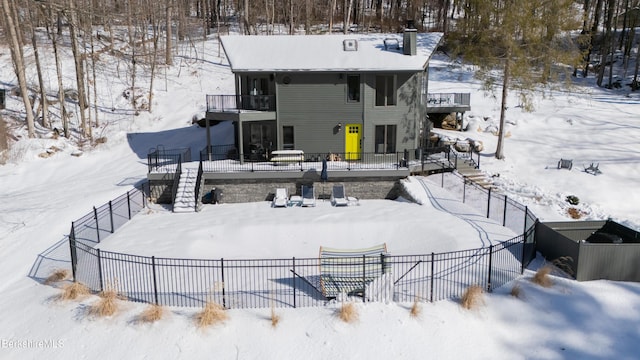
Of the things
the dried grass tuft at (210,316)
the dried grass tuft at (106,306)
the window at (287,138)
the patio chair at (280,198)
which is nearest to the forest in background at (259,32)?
the dried grass tuft at (106,306)

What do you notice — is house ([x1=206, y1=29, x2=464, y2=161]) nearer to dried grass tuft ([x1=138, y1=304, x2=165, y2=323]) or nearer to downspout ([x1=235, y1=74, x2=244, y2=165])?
downspout ([x1=235, y1=74, x2=244, y2=165])

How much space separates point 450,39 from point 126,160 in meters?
22.3

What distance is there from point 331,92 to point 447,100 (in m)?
10.9

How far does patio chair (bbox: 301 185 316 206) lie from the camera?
2356 centimetres

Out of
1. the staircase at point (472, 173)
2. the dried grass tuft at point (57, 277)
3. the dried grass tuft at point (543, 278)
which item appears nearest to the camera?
the dried grass tuft at point (543, 278)

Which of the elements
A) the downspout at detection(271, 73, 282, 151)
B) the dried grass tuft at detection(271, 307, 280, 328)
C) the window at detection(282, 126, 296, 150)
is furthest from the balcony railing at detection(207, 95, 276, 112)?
the dried grass tuft at detection(271, 307, 280, 328)

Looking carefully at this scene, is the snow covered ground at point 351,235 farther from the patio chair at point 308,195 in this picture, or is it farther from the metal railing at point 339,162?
the metal railing at point 339,162

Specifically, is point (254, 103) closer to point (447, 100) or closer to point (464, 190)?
point (464, 190)

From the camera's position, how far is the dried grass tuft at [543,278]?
1480 centimetres

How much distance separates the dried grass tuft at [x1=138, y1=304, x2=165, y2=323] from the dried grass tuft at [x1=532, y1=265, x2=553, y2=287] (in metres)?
11.0

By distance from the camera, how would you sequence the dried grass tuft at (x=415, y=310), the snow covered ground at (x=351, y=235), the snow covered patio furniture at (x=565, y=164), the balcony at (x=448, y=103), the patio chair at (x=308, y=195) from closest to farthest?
the snow covered ground at (x=351, y=235)
the dried grass tuft at (x=415, y=310)
the patio chair at (x=308, y=195)
the snow covered patio furniture at (x=565, y=164)
the balcony at (x=448, y=103)

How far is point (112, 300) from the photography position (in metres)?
13.4

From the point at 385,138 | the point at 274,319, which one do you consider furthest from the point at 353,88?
the point at 274,319

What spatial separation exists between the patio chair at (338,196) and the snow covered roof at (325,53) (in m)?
6.47
